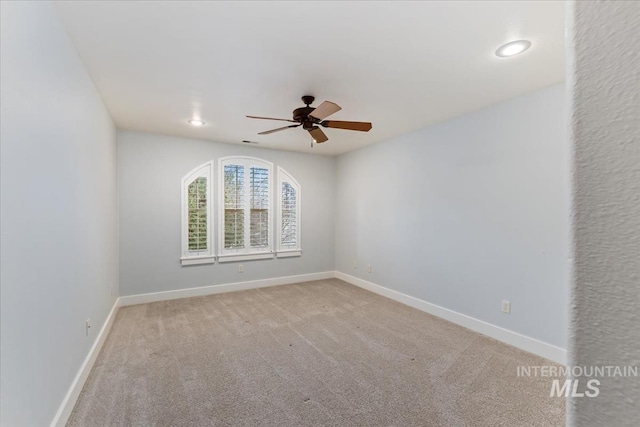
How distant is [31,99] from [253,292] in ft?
12.6

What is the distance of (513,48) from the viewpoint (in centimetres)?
207

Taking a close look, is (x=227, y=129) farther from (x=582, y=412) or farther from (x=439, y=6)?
(x=582, y=412)

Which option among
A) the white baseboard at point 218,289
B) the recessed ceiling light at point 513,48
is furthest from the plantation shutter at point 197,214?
the recessed ceiling light at point 513,48

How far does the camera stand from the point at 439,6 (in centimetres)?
169

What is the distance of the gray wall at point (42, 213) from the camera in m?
1.23

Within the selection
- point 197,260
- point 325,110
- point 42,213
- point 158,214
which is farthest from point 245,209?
point 42,213

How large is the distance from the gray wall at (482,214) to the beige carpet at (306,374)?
475 mm

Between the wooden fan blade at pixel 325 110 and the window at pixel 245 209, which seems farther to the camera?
the window at pixel 245 209

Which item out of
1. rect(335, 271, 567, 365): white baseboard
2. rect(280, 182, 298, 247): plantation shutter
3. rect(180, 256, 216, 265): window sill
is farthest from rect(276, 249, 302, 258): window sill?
rect(335, 271, 567, 365): white baseboard

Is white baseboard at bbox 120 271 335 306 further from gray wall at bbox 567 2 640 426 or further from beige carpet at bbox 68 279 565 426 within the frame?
gray wall at bbox 567 2 640 426

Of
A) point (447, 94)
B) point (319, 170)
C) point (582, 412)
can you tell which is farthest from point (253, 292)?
point (582, 412)

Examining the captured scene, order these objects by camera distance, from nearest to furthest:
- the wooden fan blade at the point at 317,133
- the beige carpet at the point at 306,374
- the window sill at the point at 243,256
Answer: the beige carpet at the point at 306,374, the wooden fan blade at the point at 317,133, the window sill at the point at 243,256

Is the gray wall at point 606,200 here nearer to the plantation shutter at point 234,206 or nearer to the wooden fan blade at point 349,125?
the wooden fan blade at point 349,125

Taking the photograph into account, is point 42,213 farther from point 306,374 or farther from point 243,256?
point 243,256
